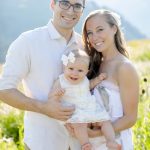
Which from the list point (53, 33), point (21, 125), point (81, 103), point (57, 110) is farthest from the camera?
point (21, 125)

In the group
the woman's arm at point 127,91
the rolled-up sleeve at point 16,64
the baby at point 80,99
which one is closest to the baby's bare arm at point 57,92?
the baby at point 80,99

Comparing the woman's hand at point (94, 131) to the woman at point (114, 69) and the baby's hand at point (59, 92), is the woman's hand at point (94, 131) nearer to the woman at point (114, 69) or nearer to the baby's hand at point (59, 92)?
the woman at point (114, 69)

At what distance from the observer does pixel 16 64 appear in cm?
493

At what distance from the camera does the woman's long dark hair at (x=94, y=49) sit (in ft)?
17.4

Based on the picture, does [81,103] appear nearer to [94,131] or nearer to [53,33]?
[94,131]

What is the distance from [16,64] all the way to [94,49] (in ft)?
2.80

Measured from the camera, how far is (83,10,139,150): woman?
16.5 feet

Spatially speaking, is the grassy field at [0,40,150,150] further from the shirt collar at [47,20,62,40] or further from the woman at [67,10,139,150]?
the shirt collar at [47,20,62,40]

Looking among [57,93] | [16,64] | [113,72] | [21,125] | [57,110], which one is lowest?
[21,125]

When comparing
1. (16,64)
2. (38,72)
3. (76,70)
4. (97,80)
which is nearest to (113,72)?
(97,80)

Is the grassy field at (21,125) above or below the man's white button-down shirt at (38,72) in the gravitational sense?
below

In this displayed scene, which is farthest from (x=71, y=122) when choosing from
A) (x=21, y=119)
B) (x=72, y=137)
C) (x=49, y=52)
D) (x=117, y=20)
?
(x=21, y=119)

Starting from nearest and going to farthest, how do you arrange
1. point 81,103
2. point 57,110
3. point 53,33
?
point 57,110
point 81,103
point 53,33

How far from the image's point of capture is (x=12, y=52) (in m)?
4.96
